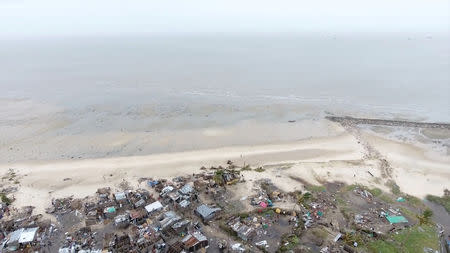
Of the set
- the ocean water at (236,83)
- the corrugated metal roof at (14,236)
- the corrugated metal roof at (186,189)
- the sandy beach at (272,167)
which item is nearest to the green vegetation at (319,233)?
the sandy beach at (272,167)

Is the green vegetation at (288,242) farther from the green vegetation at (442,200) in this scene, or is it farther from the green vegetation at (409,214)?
the green vegetation at (442,200)

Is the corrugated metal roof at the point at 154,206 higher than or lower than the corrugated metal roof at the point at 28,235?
higher

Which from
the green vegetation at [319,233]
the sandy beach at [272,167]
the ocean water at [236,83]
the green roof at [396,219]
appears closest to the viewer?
the green vegetation at [319,233]

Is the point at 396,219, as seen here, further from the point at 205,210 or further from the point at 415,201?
the point at 205,210

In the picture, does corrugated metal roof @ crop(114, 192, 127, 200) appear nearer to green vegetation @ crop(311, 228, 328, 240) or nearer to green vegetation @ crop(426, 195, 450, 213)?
green vegetation @ crop(311, 228, 328, 240)

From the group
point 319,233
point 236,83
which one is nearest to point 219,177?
point 319,233

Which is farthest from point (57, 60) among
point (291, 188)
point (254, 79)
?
point (291, 188)
